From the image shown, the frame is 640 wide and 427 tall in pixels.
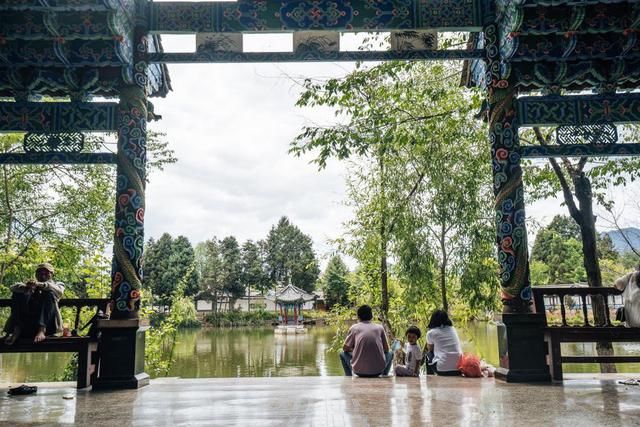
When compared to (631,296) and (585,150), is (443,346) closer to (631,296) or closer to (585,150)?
(631,296)

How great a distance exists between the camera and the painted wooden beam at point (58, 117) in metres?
4.82

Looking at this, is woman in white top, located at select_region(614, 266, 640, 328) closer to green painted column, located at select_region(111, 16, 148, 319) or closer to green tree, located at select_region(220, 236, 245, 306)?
green painted column, located at select_region(111, 16, 148, 319)

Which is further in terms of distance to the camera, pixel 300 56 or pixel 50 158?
pixel 300 56

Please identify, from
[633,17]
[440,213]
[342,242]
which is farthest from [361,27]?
[342,242]

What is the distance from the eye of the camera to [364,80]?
6.15 metres

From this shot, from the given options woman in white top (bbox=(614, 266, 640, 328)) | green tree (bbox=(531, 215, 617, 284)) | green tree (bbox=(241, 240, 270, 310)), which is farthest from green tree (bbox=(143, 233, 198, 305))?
woman in white top (bbox=(614, 266, 640, 328))

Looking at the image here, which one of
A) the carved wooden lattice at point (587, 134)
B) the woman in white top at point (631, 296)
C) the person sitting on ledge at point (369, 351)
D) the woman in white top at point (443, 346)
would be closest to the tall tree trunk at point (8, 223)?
the person sitting on ledge at point (369, 351)

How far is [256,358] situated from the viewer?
753 inches

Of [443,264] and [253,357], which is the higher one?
[443,264]

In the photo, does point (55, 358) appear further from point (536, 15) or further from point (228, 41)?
point (536, 15)

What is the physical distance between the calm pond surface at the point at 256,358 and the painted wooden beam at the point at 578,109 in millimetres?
5700

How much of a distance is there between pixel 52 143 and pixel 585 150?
17.5 ft

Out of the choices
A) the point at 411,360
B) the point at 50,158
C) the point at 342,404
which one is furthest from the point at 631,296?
the point at 50,158

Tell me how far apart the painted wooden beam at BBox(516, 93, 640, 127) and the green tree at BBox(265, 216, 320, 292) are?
37565mm
